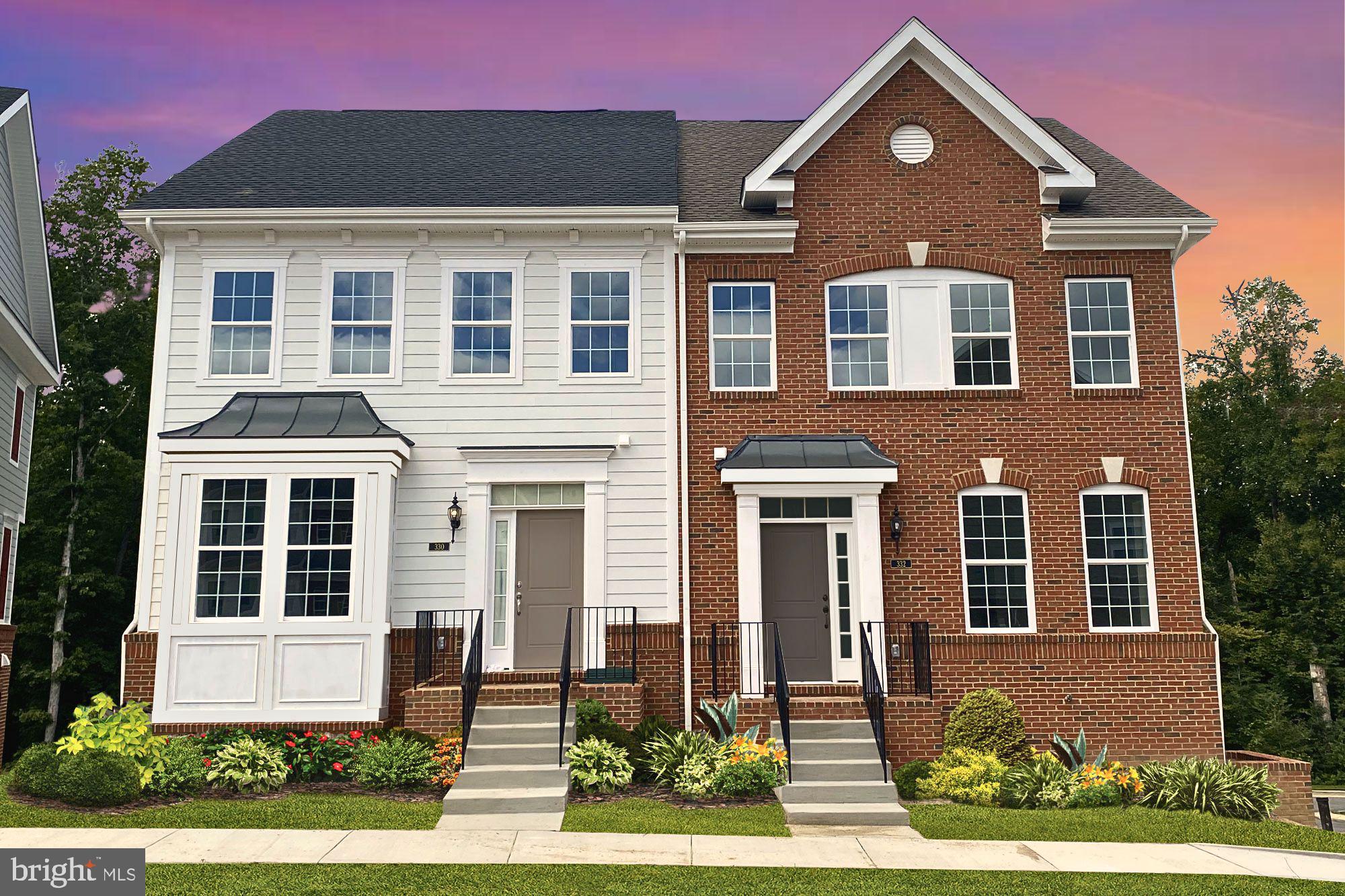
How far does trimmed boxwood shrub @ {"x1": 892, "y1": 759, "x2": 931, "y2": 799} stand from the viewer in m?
11.3

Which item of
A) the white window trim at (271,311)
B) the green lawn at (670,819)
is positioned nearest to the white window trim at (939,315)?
the green lawn at (670,819)

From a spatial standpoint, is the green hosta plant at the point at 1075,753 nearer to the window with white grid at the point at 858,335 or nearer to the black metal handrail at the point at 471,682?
the window with white grid at the point at 858,335

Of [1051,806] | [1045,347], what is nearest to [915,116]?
[1045,347]

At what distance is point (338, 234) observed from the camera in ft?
46.2

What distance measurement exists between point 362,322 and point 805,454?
6.44 meters

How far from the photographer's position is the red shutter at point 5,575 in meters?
17.0

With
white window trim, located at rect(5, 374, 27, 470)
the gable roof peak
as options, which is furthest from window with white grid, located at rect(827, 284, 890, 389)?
white window trim, located at rect(5, 374, 27, 470)

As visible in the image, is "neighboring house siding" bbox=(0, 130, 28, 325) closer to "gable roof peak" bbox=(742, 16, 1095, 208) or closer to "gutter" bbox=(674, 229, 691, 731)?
"gutter" bbox=(674, 229, 691, 731)

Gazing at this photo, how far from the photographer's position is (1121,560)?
13.4 metres

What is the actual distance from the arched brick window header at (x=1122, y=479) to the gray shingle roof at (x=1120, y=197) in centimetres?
364

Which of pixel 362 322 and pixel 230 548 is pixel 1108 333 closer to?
pixel 362 322

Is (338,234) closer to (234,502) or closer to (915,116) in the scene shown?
(234,502)

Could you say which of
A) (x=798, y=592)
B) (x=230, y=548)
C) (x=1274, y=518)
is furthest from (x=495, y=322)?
(x=1274, y=518)

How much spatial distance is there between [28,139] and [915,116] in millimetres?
15296
